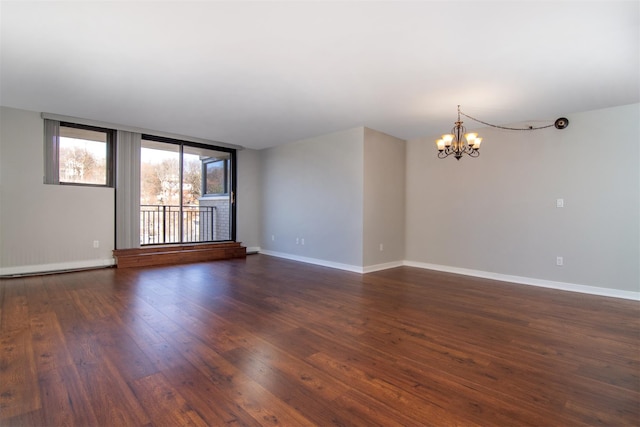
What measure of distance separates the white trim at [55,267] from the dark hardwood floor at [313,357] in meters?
0.89

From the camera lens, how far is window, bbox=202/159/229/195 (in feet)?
24.2

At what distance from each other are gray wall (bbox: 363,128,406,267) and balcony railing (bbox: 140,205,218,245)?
3.98 metres

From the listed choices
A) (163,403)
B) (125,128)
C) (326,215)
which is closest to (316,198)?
(326,215)

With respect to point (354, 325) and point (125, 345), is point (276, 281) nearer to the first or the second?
point (354, 325)

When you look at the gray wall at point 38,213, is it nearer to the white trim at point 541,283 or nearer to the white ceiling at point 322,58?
the white ceiling at point 322,58

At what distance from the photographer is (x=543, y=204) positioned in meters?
4.48

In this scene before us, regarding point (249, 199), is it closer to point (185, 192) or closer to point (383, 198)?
point (185, 192)

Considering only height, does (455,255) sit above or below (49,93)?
below

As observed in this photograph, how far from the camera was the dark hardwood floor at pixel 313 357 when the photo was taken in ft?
5.16

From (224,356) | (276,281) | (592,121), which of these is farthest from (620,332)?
(276,281)

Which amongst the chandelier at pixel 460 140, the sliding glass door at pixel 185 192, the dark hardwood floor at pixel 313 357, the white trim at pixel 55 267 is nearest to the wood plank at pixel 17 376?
the dark hardwood floor at pixel 313 357

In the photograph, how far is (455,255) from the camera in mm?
5371

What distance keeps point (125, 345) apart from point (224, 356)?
0.82 metres

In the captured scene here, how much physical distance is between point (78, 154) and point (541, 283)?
7759 mm
